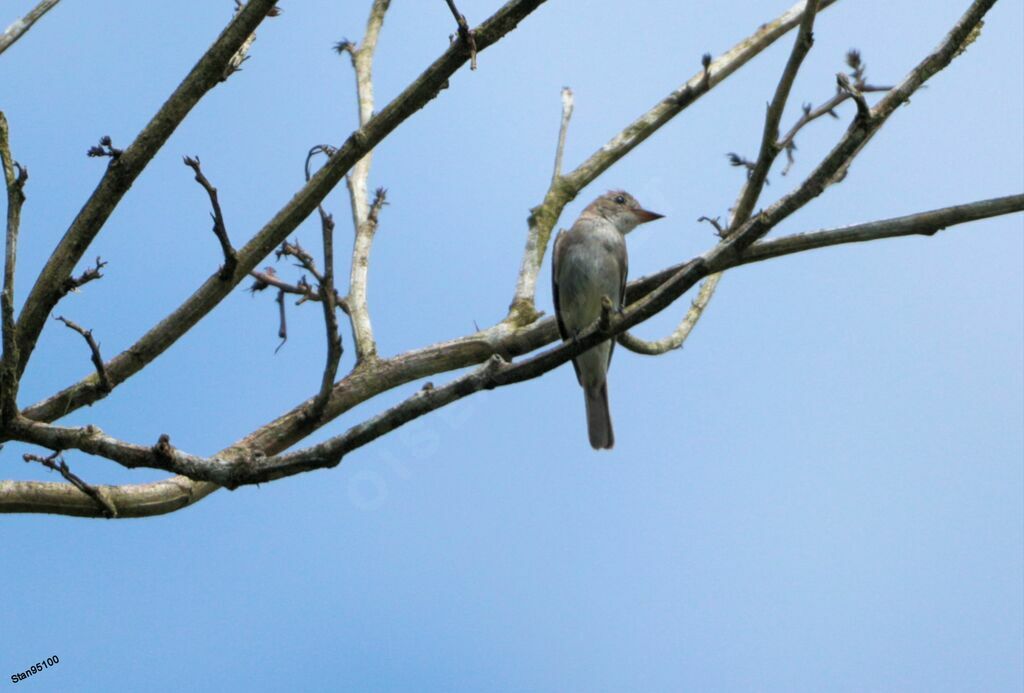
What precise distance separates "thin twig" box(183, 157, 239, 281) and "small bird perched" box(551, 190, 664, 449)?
3.20m

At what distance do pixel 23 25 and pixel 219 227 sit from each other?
1.80 meters

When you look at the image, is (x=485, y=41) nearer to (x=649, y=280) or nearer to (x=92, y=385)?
(x=649, y=280)

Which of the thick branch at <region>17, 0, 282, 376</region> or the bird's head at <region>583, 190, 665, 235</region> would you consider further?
the bird's head at <region>583, 190, 665, 235</region>

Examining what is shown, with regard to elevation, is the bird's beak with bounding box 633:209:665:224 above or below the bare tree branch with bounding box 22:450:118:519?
above

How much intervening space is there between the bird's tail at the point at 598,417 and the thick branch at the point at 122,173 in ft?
13.8

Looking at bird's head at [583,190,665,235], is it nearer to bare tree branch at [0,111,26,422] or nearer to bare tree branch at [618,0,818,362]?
bare tree branch at [618,0,818,362]

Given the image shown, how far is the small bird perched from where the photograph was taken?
316 inches

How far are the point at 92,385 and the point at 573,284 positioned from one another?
3744mm

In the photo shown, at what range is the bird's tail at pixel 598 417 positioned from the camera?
8.09m

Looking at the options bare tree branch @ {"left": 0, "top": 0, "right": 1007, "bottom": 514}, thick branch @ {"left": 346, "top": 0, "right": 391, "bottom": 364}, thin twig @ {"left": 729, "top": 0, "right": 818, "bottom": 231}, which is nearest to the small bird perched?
thick branch @ {"left": 346, "top": 0, "right": 391, "bottom": 364}

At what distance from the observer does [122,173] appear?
4789 mm

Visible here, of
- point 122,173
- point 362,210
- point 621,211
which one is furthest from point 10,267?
point 621,211

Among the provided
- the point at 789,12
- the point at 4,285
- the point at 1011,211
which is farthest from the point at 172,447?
the point at 789,12

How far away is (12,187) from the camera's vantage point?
4.73 metres
